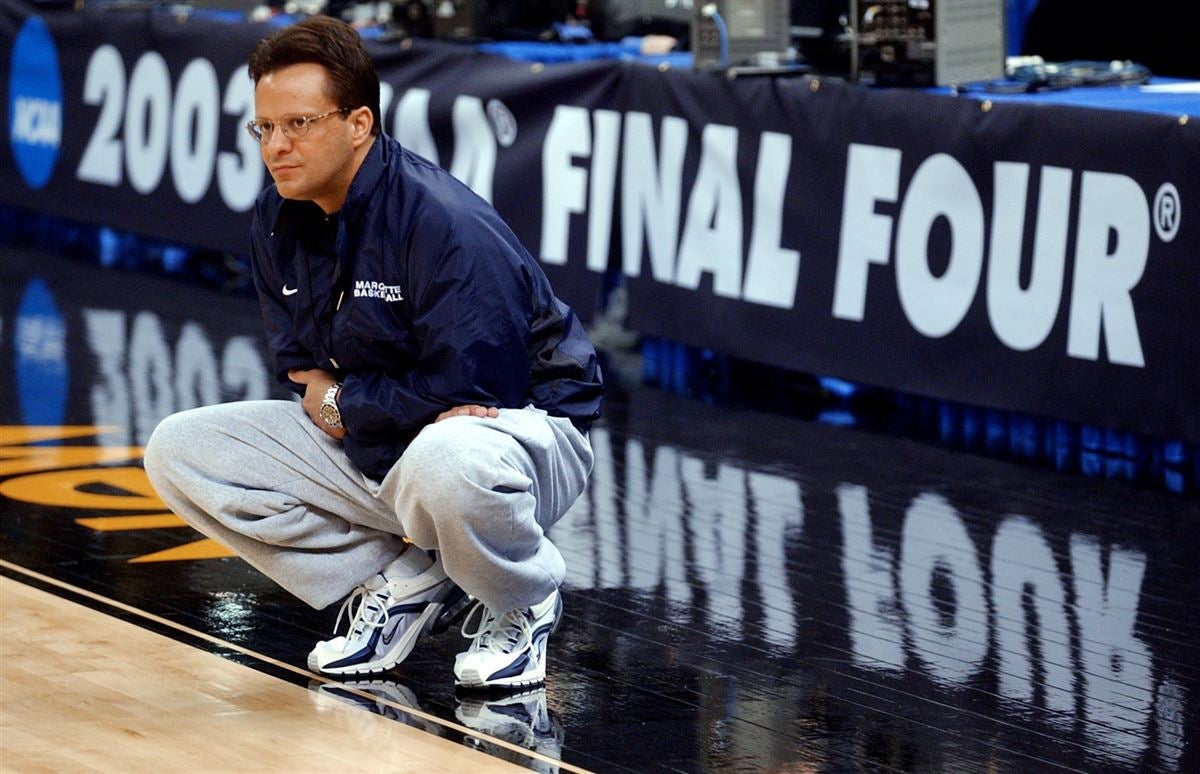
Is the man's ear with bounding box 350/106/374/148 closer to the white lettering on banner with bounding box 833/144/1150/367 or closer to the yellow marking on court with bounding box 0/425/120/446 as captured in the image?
the yellow marking on court with bounding box 0/425/120/446

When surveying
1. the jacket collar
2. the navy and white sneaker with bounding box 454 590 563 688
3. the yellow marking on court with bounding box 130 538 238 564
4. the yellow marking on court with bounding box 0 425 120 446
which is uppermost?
the jacket collar

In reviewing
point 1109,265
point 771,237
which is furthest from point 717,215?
point 1109,265

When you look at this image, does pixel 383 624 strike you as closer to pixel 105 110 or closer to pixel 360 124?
pixel 360 124

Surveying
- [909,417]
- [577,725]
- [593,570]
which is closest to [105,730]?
[577,725]

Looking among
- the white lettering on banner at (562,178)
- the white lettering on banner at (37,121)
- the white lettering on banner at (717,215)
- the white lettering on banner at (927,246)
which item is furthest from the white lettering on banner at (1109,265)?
the white lettering on banner at (37,121)

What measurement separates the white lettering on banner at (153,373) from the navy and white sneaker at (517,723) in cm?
264

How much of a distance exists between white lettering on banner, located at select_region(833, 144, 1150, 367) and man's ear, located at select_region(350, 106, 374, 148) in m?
2.90

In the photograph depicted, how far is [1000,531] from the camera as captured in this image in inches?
218

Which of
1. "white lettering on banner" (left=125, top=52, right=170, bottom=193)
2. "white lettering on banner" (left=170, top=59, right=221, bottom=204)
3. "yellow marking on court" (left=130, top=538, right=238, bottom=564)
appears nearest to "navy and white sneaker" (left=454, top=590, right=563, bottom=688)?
"yellow marking on court" (left=130, top=538, right=238, bottom=564)

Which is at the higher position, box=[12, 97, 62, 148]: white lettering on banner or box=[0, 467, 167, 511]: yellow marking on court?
box=[12, 97, 62, 148]: white lettering on banner

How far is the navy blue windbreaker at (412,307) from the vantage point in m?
3.83

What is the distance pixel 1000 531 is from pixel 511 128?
327 centimetres

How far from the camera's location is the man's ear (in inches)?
154

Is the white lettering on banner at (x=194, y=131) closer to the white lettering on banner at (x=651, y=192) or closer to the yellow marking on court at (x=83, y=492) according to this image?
the white lettering on banner at (x=651, y=192)
